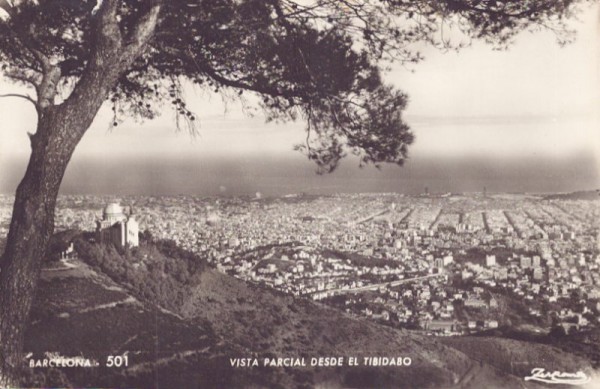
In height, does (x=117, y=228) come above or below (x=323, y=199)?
below

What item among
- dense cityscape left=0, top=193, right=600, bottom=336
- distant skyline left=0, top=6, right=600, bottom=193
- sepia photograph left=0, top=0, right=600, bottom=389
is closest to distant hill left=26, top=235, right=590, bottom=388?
sepia photograph left=0, top=0, right=600, bottom=389

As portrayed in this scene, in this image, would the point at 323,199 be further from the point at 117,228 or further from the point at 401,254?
the point at 117,228

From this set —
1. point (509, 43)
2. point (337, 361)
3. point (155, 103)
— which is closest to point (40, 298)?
point (155, 103)

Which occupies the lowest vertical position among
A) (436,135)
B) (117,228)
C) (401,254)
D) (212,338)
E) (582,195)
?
(212,338)

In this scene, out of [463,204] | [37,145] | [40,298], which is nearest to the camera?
[37,145]

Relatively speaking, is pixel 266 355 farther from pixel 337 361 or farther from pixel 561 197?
pixel 561 197
